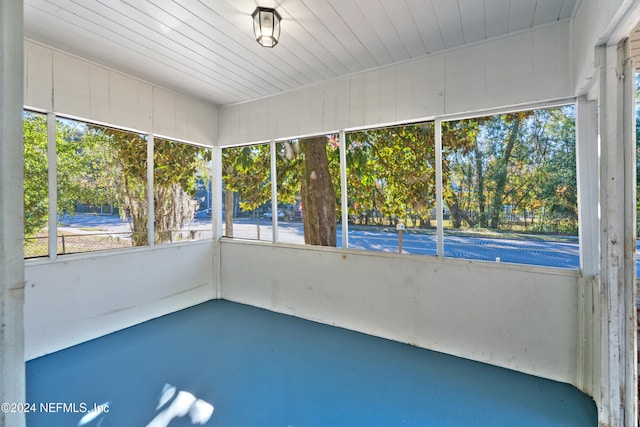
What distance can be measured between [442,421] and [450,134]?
87.4 inches

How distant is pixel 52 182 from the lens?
2.68 m

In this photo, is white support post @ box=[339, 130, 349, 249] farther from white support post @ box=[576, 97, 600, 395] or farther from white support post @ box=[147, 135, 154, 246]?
white support post @ box=[147, 135, 154, 246]

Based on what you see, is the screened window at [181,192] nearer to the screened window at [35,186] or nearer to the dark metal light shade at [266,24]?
the screened window at [35,186]

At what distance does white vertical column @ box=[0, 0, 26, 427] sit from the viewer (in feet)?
2.73

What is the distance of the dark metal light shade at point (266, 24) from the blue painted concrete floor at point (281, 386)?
249cm

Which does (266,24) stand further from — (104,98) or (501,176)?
(501,176)

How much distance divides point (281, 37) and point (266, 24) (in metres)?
0.41

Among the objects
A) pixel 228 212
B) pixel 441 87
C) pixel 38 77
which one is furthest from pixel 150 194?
pixel 441 87

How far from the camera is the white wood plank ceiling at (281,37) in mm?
2033

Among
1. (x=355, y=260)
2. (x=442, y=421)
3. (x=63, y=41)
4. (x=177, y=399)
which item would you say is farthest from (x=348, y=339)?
(x=63, y=41)

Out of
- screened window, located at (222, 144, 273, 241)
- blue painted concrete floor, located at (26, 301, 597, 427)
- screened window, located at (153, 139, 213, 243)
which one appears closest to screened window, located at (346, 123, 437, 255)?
blue painted concrete floor, located at (26, 301, 597, 427)

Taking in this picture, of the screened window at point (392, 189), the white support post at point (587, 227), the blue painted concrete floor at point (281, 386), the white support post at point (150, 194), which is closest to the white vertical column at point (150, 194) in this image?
the white support post at point (150, 194)

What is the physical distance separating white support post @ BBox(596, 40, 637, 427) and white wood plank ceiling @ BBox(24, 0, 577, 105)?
2.84ft

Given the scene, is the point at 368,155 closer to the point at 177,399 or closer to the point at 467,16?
the point at 467,16
